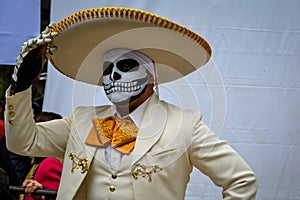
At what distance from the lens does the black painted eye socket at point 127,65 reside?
2281mm

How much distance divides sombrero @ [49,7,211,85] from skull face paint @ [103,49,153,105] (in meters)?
0.05

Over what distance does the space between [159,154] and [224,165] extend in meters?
0.24

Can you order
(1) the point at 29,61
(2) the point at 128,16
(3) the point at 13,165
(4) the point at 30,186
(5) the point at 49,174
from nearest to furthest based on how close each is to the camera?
(2) the point at 128,16
(1) the point at 29,61
(4) the point at 30,186
(5) the point at 49,174
(3) the point at 13,165

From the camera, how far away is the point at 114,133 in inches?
90.4

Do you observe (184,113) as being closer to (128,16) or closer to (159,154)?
(159,154)

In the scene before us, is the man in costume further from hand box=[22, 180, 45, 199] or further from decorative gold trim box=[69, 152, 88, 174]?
hand box=[22, 180, 45, 199]

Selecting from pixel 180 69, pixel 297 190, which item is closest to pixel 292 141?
pixel 297 190

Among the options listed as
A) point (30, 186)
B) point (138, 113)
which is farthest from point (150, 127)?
point (30, 186)

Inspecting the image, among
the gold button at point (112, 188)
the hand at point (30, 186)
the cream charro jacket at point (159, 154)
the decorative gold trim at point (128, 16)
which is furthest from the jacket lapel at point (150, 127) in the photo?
the hand at point (30, 186)

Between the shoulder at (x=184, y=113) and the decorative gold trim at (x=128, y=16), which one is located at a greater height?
the decorative gold trim at (x=128, y=16)

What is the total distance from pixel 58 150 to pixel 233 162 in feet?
2.31

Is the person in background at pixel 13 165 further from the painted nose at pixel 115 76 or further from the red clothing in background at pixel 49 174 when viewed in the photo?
the painted nose at pixel 115 76

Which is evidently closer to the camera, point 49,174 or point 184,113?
point 184,113

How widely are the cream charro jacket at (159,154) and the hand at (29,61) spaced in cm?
4
